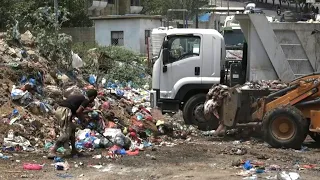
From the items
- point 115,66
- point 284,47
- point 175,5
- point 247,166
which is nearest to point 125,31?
point 175,5

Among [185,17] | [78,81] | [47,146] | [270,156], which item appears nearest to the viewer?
[270,156]

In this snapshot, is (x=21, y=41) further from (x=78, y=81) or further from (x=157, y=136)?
(x=157, y=136)

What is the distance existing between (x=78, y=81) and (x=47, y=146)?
163 inches

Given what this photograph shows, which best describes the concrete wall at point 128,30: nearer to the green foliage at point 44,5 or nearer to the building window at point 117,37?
the building window at point 117,37

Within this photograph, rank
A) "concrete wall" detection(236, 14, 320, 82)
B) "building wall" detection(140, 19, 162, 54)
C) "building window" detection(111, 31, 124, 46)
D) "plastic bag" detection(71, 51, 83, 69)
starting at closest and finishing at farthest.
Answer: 1. "concrete wall" detection(236, 14, 320, 82)
2. "plastic bag" detection(71, 51, 83, 69)
3. "building wall" detection(140, 19, 162, 54)
4. "building window" detection(111, 31, 124, 46)

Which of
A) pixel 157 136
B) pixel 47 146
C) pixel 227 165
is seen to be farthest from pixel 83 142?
pixel 227 165

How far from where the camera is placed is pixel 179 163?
318 inches

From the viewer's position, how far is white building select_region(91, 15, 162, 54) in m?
29.2

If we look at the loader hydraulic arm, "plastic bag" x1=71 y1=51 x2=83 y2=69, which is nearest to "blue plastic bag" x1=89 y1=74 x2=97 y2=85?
"plastic bag" x1=71 y1=51 x2=83 y2=69

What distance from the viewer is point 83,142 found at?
9.34 meters

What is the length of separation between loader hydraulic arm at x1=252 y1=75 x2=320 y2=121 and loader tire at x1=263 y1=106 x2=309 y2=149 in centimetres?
22

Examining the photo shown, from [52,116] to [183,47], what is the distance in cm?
327

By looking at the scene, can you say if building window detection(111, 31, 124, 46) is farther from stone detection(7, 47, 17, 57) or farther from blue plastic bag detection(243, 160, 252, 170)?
blue plastic bag detection(243, 160, 252, 170)

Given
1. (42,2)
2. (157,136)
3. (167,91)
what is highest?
(42,2)
